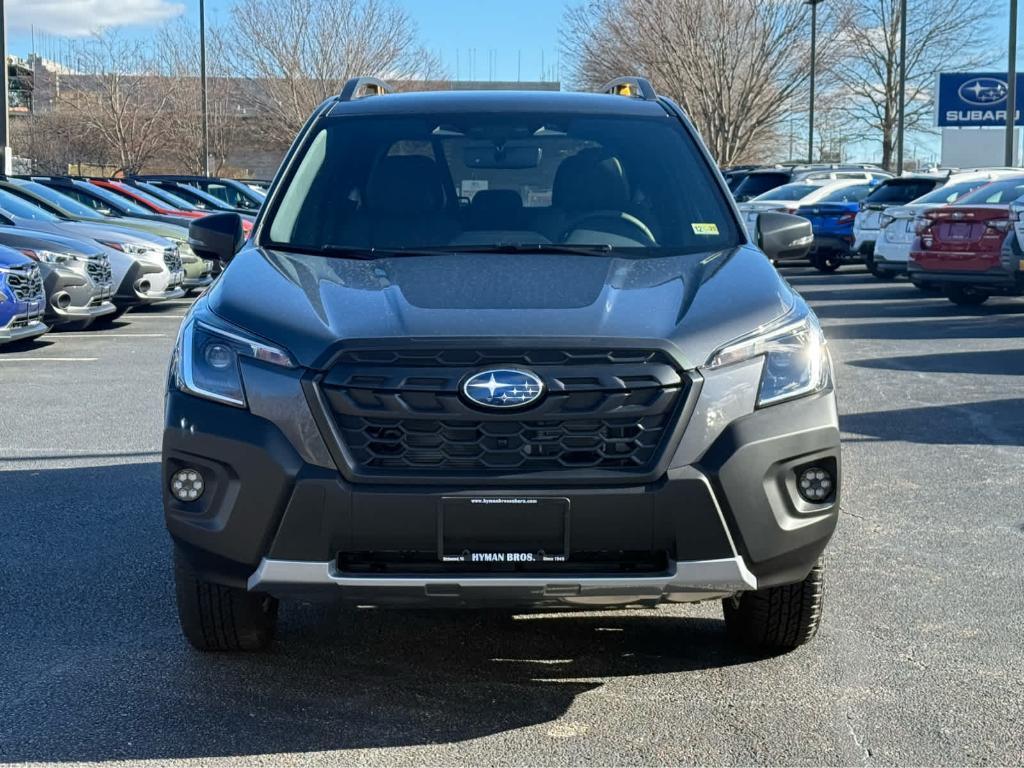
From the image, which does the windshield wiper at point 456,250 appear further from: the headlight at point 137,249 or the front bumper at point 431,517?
the headlight at point 137,249

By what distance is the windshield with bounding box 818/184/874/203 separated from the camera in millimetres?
25125

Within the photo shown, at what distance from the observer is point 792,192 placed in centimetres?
2544

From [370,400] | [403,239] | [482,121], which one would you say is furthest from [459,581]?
[482,121]

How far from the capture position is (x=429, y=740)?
3.95m

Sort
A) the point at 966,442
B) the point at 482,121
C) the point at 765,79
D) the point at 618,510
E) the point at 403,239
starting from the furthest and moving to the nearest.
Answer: the point at 765,79
the point at 966,442
the point at 482,121
the point at 403,239
the point at 618,510

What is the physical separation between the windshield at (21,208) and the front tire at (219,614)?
12.4 m

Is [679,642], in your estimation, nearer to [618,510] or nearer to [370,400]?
[618,510]

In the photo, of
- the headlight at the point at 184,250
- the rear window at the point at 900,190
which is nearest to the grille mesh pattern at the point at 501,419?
the headlight at the point at 184,250

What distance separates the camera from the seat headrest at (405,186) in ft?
17.1

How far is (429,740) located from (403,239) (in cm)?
182

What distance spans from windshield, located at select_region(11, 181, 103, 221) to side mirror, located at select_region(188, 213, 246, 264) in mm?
12163

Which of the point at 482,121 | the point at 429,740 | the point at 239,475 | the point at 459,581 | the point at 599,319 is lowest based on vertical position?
the point at 429,740

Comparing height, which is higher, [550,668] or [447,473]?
[447,473]

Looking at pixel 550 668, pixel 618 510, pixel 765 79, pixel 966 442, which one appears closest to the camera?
pixel 618 510
